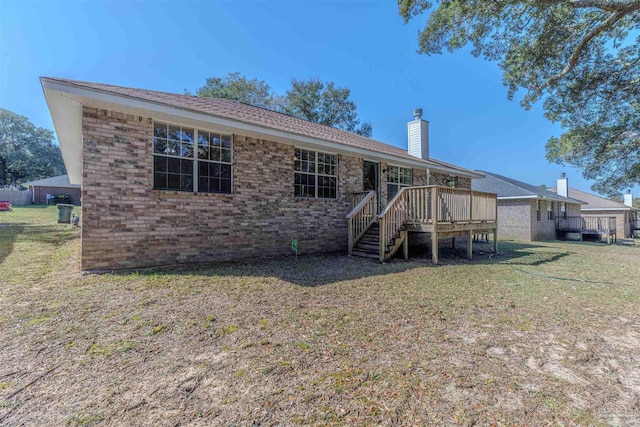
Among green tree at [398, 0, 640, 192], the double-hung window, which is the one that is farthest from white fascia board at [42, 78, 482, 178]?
the double-hung window

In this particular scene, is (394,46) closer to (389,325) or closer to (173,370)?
(389,325)

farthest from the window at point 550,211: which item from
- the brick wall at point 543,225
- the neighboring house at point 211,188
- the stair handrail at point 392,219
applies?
the stair handrail at point 392,219

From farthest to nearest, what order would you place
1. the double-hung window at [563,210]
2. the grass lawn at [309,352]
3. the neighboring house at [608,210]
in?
the neighboring house at [608,210], the double-hung window at [563,210], the grass lawn at [309,352]

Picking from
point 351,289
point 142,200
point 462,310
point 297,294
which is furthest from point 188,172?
point 462,310

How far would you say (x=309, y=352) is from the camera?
9.28 ft

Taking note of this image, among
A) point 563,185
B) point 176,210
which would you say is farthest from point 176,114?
point 563,185

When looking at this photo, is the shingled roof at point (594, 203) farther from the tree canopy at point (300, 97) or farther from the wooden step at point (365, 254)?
the wooden step at point (365, 254)

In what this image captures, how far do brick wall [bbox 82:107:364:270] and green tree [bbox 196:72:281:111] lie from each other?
20546mm

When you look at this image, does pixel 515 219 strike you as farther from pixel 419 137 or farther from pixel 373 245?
pixel 373 245

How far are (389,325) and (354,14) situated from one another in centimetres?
1401

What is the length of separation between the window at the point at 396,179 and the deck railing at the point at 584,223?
52.7ft

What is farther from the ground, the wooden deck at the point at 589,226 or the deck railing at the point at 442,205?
the deck railing at the point at 442,205

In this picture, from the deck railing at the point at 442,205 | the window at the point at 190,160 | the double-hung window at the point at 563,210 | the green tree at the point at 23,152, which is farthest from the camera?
the green tree at the point at 23,152

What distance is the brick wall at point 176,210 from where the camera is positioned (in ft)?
18.4
